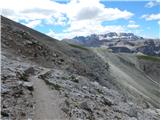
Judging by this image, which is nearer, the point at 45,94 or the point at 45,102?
the point at 45,102

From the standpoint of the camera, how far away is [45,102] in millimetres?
31750

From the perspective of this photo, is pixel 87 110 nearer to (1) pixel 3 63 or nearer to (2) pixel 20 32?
(1) pixel 3 63

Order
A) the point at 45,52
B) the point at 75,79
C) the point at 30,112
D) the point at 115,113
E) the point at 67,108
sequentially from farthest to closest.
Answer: the point at 45,52 → the point at 75,79 → the point at 115,113 → the point at 67,108 → the point at 30,112

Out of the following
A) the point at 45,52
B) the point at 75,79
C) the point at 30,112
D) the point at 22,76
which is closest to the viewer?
the point at 30,112

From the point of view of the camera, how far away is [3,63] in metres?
36.0

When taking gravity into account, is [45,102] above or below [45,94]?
below

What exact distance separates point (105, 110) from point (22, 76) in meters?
10.1

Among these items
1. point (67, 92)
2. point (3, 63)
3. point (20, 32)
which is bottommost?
point (67, 92)

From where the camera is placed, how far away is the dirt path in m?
29.2

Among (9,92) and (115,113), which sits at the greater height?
(9,92)

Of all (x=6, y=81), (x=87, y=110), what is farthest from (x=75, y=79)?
(x=6, y=81)

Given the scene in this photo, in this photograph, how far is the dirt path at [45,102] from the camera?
2919 cm

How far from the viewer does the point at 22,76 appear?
114ft

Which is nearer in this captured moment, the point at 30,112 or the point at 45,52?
the point at 30,112
